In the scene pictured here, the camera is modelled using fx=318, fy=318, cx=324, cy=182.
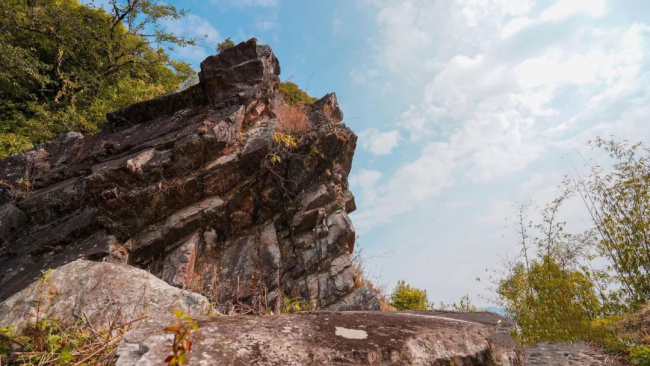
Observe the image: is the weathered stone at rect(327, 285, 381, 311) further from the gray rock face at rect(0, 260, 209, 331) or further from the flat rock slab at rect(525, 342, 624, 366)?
the gray rock face at rect(0, 260, 209, 331)

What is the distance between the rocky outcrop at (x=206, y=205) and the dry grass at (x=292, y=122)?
10cm

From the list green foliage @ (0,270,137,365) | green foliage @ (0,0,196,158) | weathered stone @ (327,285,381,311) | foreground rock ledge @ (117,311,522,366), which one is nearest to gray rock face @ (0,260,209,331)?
green foliage @ (0,270,137,365)

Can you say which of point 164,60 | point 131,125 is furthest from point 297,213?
point 164,60

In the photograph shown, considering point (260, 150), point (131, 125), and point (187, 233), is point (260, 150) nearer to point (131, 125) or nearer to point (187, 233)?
point (187, 233)

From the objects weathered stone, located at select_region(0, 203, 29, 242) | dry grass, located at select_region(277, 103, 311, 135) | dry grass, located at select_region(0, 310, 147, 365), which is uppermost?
dry grass, located at select_region(277, 103, 311, 135)

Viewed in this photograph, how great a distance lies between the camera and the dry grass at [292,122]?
8.92 metres

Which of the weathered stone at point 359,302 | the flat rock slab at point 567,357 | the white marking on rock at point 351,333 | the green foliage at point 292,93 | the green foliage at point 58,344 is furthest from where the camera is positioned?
the green foliage at point 292,93

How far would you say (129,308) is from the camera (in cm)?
300

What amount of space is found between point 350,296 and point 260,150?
4012 millimetres

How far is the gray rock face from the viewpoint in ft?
9.00

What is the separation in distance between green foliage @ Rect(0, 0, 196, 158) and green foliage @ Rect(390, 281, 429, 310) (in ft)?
39.3

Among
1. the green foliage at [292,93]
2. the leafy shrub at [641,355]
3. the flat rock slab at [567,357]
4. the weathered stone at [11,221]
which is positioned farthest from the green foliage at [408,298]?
the weathered stone at [11,221]

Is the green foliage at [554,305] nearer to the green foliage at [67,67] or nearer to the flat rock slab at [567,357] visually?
the flat rock slab at [567,357]

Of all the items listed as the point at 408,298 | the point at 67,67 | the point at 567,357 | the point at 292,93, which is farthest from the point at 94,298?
the point at 67,67
